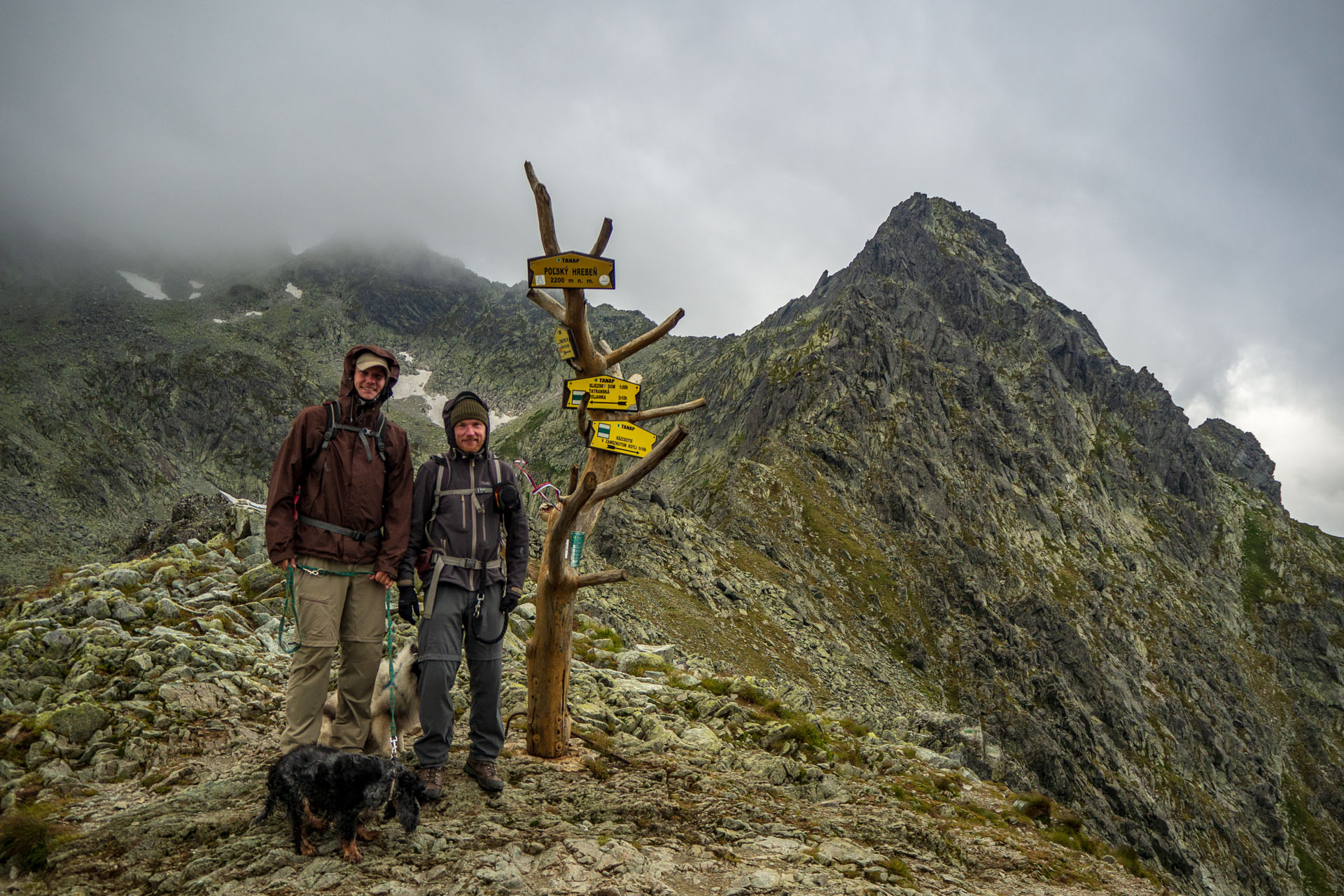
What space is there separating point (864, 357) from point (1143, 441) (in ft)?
270

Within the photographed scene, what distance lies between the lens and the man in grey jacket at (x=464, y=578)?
5812 mm

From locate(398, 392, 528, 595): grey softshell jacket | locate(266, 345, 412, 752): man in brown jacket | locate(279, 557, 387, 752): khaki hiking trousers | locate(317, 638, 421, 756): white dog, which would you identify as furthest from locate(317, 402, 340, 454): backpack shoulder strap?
locate(317, 638, 421, 756): white dog

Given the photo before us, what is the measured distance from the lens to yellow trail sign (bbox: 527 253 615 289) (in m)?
6.54

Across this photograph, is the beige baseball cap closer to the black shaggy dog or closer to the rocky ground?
the black shaggy dog

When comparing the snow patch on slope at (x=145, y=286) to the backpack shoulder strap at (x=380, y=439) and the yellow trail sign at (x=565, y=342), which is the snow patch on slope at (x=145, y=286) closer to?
the yellow trail sign at (x=565, y=342)

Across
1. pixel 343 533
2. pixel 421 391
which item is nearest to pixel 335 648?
pixel 343 533

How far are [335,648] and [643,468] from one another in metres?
3.21

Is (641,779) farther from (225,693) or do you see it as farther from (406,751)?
(225,693)

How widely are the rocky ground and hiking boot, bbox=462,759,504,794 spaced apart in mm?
123

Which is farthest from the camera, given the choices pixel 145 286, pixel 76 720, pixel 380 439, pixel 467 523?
pixel 145 286

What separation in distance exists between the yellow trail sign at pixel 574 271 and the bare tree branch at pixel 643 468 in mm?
1760

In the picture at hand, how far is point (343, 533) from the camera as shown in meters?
5.37

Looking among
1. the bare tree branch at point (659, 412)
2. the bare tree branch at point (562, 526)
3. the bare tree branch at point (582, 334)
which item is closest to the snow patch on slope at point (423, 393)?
the bare tree branch at point (659, 412)

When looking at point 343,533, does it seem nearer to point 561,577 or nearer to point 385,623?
point 385,623
